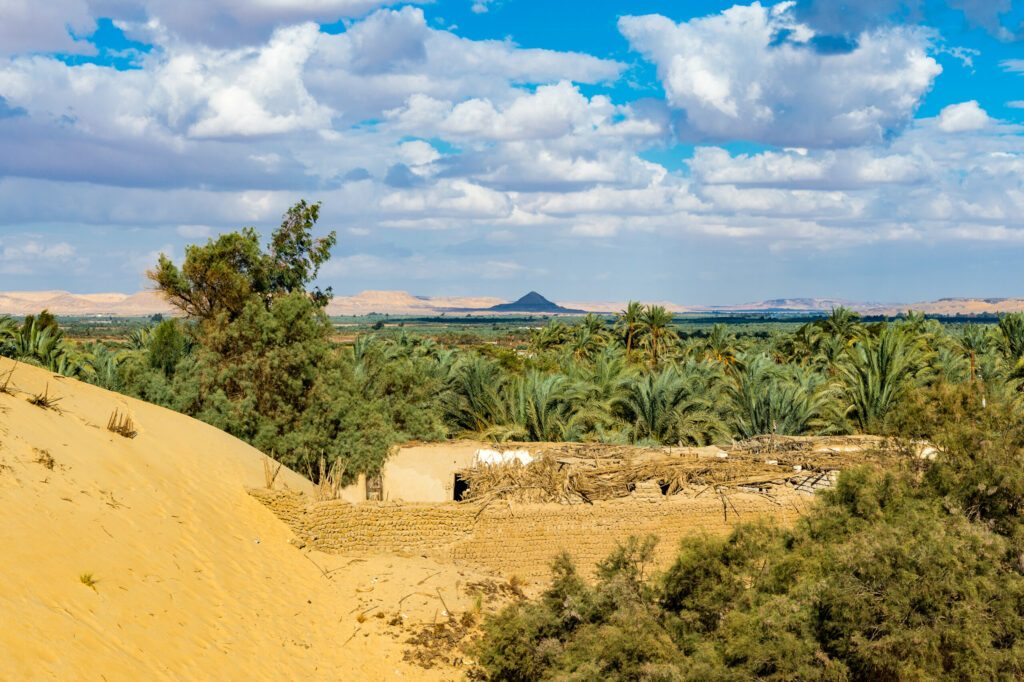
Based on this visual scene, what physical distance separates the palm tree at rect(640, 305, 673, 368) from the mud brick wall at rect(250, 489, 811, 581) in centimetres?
2977

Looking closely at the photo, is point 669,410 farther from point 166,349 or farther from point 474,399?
point 166,349

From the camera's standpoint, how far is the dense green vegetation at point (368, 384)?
22.1 m

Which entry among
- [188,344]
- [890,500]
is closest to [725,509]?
[890,500]

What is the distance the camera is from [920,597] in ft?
29.4

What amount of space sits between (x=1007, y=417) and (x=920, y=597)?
4462mm

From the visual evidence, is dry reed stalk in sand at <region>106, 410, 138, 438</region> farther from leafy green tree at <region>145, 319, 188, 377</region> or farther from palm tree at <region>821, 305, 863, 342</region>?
palm tree at <region>821, 305, 863, 342</region>

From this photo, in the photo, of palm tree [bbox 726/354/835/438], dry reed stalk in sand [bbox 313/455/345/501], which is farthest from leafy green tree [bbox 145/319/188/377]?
palm tree [bbox 726/354/835/438]

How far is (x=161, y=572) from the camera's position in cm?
1200

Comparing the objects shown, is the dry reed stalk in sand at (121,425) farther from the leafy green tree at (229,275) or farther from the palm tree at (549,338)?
the palm tree at (549,338)

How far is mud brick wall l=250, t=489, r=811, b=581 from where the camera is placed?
51.4 ft

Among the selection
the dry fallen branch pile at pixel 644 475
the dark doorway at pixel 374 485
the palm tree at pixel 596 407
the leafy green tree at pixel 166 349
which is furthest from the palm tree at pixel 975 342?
the leafy green tree at pixel 166 349

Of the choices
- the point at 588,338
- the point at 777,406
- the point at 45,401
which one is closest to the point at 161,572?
the point at 45,401

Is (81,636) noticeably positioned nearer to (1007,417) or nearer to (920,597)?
(920,597)

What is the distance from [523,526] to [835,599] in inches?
283
